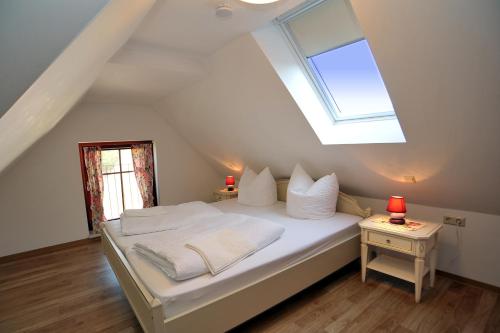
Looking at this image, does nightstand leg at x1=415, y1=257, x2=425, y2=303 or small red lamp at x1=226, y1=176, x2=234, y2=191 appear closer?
nightstand leg at x1=415, y1=257, x2=425, y2=303

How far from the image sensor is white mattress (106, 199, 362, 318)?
1.58 m

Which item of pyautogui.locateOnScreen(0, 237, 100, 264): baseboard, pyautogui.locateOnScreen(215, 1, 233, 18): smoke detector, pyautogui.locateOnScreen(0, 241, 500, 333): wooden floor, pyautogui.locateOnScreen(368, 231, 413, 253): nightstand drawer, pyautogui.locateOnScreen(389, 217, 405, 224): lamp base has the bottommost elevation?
pyautogui.locateOnScreen(0, 241, 500, 333): wooden floor

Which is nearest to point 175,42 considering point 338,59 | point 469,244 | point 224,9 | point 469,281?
point 224,9

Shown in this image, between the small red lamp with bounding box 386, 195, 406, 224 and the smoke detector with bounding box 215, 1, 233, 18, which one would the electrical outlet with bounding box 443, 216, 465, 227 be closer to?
the small red lamp with bounding box 386, 195, 406, 224

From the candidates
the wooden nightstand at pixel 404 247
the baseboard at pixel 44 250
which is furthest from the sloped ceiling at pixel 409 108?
the baseboard at pixel 44 250

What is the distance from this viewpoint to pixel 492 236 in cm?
230

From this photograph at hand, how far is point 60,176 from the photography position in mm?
3631

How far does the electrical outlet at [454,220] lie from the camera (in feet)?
8.04

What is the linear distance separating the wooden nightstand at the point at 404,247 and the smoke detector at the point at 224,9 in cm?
213

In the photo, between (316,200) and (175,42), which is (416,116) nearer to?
(316,200)

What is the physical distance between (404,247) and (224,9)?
2351mm

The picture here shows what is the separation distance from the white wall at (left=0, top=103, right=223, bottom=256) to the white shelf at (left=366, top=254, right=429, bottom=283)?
3.45 metres

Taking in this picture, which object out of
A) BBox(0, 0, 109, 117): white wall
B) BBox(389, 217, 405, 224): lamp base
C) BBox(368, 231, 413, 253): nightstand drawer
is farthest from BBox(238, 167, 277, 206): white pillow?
BBox(0, 0, 109, 117): white wall

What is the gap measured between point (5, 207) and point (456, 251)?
5.13 m
